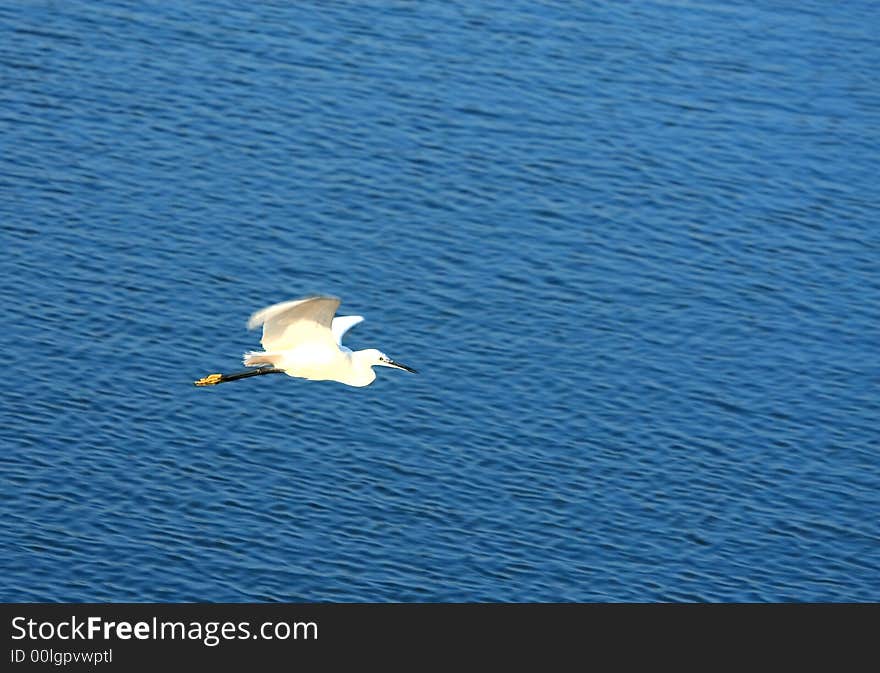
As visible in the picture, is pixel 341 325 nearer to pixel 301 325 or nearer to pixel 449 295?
pixel 301 325

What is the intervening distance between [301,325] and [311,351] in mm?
947

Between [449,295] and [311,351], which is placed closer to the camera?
[311,351]

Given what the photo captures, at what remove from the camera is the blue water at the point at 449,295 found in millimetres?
41062

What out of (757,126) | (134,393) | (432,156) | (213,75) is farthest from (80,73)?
(757,126)

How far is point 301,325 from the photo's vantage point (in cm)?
3116

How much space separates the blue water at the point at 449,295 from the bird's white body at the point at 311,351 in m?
8.17

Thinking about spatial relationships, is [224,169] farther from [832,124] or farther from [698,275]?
[832,124]

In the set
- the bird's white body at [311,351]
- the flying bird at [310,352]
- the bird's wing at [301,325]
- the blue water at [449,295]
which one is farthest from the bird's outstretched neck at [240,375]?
the blue water at [449,295]

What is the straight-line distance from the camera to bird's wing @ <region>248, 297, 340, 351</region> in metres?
29.8

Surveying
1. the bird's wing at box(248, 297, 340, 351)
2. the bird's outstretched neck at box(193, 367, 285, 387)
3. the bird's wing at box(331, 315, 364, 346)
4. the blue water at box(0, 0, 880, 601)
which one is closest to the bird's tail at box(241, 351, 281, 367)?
the bird's wing at box(248, 297, 340, 351)

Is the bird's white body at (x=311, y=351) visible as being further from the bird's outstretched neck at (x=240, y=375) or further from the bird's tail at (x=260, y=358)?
the bird's outstretched neck at (x=240, y=375)

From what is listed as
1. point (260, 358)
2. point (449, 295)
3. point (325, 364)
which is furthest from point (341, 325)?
point (449, 295)

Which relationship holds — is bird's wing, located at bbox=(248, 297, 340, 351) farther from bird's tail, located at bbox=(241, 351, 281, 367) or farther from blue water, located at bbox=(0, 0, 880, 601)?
blue water, located at bbox=(0, 0, 880, 601)

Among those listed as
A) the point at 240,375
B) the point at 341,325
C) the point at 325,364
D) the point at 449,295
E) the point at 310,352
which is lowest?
the point at 325,364
